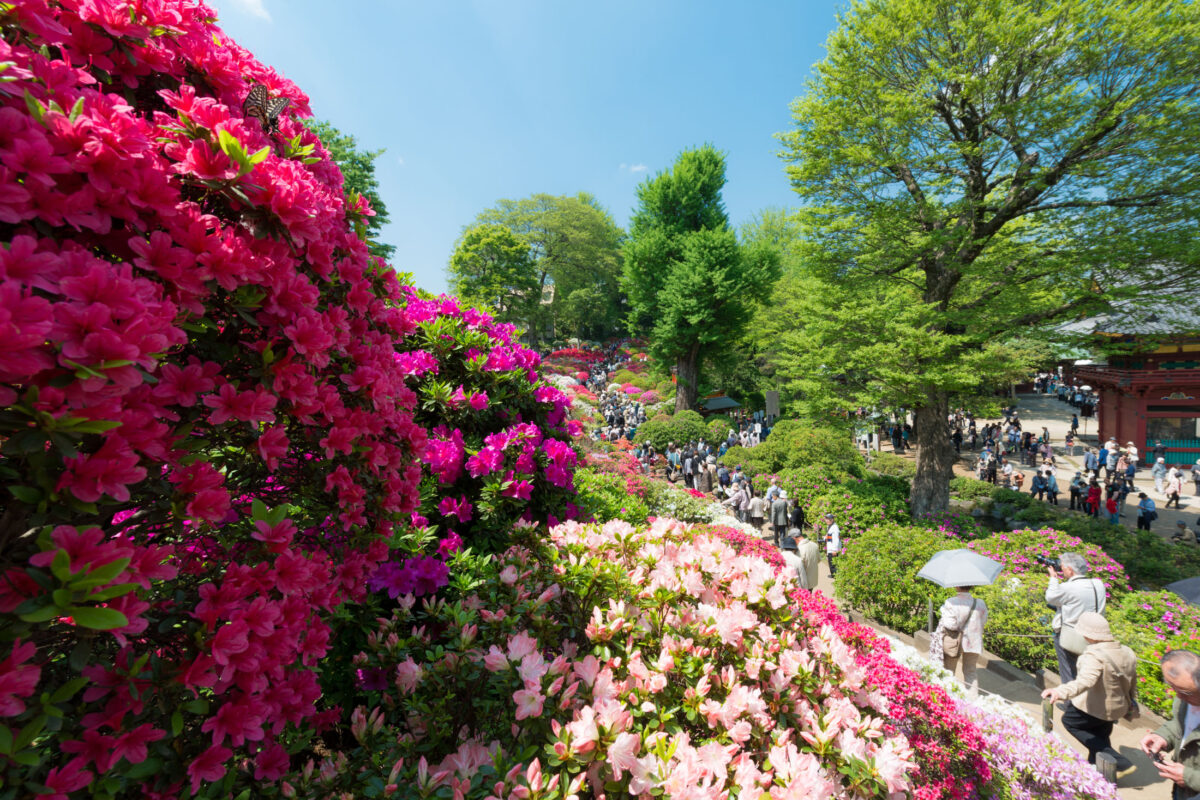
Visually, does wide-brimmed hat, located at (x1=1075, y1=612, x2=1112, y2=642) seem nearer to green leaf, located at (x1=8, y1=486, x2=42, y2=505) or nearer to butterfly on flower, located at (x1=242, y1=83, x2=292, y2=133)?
green leaf, located at (x1=8, y1=486, x2=42, y2=505)

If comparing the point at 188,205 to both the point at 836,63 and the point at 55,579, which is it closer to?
the point at 55,579

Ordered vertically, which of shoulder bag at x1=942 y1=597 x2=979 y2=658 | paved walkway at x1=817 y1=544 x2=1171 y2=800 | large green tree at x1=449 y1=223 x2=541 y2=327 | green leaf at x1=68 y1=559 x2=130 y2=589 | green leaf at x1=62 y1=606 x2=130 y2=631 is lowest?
paved walkway at x1=817 y1=544 x2=1171 y2=800

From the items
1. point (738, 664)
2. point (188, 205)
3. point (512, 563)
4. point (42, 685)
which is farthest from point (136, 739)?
point (738, 664)

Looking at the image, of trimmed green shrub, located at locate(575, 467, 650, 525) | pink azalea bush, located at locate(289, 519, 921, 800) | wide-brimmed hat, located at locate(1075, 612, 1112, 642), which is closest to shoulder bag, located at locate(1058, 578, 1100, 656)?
wide-brimmed hat, located at locate(1075, 612, 1112, 642)

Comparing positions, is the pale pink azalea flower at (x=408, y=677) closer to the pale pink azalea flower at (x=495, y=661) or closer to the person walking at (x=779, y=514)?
the pale pink azalea flower at (x=495, y=661)

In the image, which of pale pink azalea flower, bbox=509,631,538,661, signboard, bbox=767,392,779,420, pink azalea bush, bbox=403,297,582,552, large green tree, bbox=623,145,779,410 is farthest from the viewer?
signboard, bbox=767,392,779,420

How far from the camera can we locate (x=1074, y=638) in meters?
4.45

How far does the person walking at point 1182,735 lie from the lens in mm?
2824

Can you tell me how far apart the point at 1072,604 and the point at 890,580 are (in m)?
2.44

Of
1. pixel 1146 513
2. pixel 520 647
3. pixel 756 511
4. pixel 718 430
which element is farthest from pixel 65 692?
pixel 718 430

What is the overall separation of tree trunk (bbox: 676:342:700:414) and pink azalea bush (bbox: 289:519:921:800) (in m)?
21.7

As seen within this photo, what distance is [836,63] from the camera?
10141mm

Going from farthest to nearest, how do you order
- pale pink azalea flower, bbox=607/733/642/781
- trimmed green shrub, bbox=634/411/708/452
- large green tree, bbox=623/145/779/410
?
large green tree, bbox=623/145/779/410 → trimmed green shrub, bbox=634/411/708/452 → pale pink azalea flower, bbox=607/733/642/781

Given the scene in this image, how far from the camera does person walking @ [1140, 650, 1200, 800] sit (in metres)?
2.82
